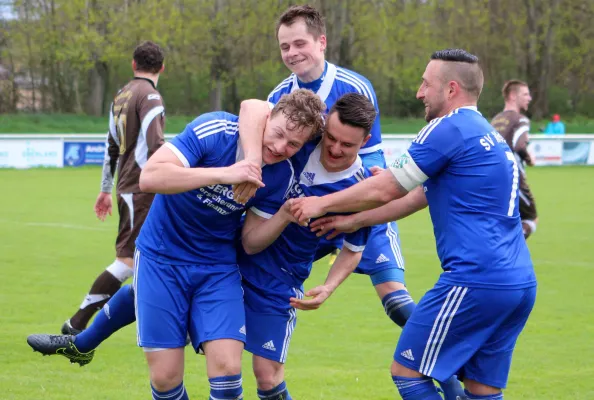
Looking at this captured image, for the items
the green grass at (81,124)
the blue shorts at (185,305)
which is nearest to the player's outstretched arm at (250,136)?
the blue shorts at (185,305)

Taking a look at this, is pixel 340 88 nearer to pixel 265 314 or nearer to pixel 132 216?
pixel 265 314

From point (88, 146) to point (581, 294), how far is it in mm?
19804

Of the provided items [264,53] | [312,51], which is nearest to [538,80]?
[264,53]

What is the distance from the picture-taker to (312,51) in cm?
608

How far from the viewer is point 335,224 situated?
5141 millimetres

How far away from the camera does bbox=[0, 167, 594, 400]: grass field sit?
645 cm

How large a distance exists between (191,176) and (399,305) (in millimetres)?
2303

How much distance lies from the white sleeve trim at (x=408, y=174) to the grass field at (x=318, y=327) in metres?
2.13

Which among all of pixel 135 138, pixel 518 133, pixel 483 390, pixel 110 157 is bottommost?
pixel 518 133

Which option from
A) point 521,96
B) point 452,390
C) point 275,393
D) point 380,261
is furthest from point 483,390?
point 521,96

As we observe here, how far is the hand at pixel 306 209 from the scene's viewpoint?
488 centimetres

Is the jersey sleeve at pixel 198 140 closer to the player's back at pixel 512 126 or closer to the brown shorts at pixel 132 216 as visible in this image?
the brown shorts at pixel 132 216

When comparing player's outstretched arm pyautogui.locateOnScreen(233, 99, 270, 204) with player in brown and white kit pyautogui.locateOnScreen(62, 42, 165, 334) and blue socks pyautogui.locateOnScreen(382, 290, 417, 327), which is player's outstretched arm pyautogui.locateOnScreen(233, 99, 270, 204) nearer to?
blue socks pyautogui.locateOnScreen(382, 290, 417, 327)

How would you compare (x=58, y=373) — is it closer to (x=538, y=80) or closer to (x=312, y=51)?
(x=312, y=51)
